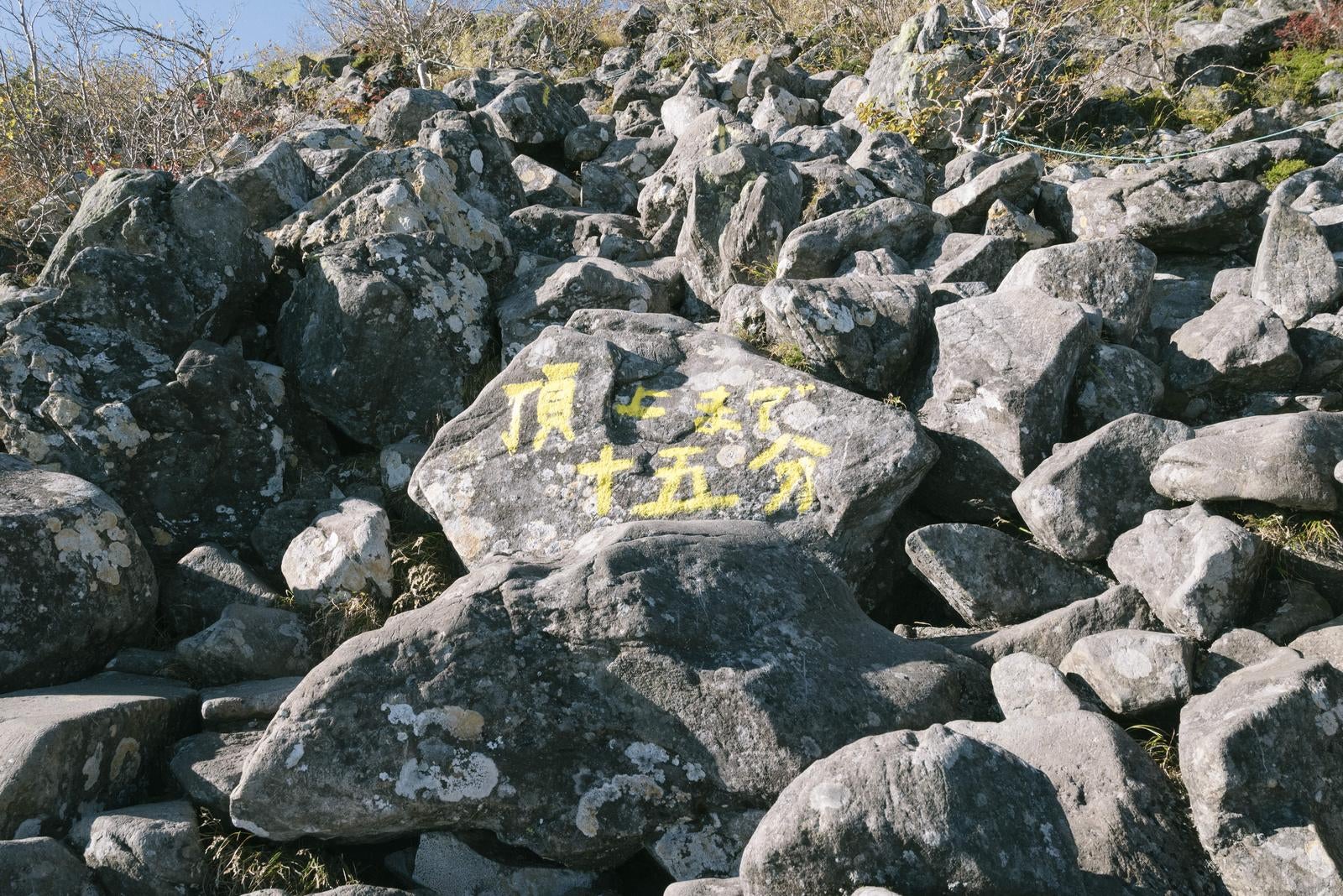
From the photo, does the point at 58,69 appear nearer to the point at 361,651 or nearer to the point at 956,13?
the point at 956,13

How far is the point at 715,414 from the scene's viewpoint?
636 cm

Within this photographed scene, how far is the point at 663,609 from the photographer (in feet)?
14.8

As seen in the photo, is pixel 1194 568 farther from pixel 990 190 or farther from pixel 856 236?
pixel 990 190

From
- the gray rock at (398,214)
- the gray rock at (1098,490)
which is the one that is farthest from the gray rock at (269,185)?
the gray rock at (1098,490)

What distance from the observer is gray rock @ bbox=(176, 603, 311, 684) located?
5664 millimetres

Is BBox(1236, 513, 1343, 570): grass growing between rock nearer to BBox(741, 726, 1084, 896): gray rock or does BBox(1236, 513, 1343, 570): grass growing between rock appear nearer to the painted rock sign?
the painted rock sign

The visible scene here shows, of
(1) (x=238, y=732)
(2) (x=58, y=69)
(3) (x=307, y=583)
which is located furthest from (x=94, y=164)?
(1) (x=238, y=732)

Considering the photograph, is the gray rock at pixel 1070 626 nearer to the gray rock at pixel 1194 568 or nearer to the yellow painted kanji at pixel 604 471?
the gray rock at pixel 1194 568

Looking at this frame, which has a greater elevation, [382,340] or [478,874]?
[382,340]

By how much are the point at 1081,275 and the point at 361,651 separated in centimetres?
506

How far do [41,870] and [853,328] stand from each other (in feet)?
16.3

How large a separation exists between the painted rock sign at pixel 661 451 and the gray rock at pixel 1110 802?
1661mm

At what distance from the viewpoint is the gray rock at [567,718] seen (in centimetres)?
426

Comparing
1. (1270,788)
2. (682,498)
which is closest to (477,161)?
(682,498)
